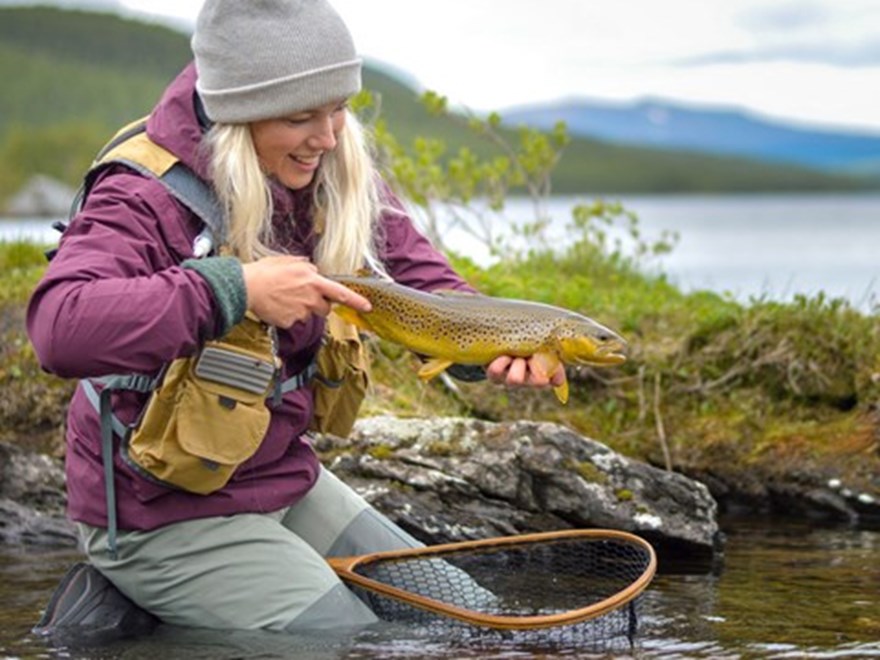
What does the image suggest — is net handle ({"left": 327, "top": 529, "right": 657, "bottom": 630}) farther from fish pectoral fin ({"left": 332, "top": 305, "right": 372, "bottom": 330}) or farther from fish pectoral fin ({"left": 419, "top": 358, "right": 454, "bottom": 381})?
fish pectoral fin ({"left": 332, "top": 305, "right": 372, "bottom": 330})

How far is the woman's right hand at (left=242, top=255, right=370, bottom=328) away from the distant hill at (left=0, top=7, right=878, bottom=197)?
9940 cm

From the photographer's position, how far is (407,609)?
626cm

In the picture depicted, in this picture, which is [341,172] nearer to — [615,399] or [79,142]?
[615,399]

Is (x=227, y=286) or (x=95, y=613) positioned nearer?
(x=227, y=286)

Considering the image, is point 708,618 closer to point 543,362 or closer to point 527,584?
point 527,584

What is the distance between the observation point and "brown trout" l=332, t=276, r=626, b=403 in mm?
5777

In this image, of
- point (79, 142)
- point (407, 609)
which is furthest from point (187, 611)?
point (79, 142)

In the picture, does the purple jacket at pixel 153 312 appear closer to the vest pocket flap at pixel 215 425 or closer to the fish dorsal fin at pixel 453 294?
the vest pocket flap at pixel 215 425

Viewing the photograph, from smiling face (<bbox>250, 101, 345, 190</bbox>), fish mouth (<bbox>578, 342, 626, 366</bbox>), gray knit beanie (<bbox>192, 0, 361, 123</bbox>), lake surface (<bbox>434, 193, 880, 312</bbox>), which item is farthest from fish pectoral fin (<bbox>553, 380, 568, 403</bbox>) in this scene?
lake surface (<bbox>434, 193, 880, 312</bbox>)

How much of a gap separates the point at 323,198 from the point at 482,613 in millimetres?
1627

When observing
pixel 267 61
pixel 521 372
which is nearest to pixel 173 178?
pixel 267 61

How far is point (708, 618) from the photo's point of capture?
22.9 feet

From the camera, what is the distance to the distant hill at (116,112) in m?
113

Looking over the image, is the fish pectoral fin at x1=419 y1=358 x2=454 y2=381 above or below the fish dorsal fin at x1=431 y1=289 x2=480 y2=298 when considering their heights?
below
